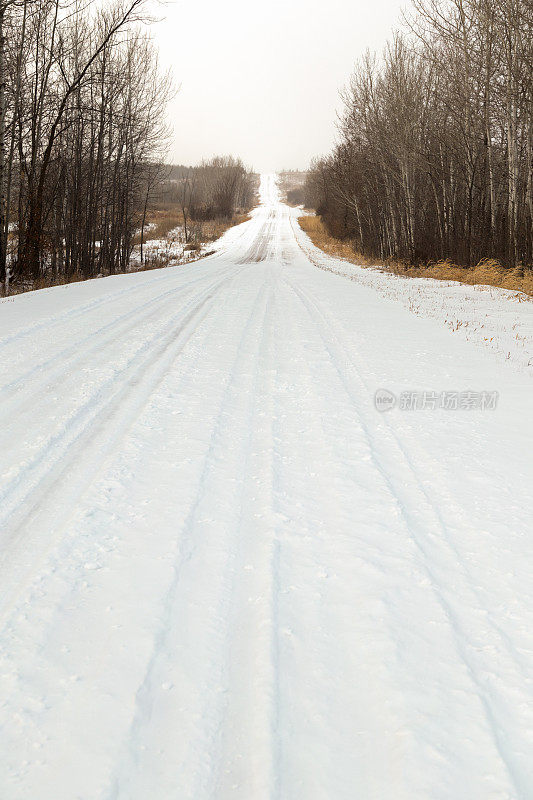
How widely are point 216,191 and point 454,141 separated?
5197cm

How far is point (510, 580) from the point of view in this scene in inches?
101

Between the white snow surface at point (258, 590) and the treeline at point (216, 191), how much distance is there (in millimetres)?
40403

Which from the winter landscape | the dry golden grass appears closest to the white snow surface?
the winter landscape

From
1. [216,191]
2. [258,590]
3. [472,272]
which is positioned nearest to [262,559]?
[258,590]

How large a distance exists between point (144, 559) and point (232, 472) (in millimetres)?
1043

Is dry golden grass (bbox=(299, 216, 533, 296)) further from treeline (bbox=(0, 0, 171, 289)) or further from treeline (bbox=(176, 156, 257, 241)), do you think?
treeline (bbox=(176, 156, 257, 241))

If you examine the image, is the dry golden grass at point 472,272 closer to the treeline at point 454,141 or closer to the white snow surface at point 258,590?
the treeline at point 454,141

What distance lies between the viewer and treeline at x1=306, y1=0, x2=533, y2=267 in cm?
1555

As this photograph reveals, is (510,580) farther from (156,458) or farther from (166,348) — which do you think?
(166,348)

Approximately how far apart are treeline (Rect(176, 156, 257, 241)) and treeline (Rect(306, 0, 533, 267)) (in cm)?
2023

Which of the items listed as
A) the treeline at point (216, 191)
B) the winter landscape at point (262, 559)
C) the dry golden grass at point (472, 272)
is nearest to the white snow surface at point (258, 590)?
the winter landscape at point (262, 559)

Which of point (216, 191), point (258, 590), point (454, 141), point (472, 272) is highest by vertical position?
point (216, 191)

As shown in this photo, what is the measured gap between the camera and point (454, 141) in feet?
64.4

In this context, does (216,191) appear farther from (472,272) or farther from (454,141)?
(472,272)
